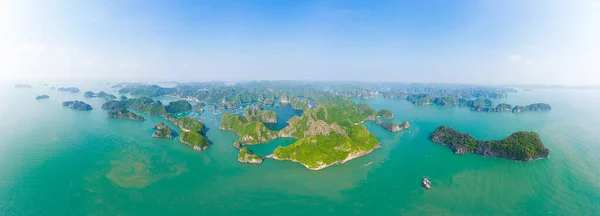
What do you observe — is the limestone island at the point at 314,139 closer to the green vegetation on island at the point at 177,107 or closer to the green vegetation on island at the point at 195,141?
the green vegetation on island at the point at 195,141

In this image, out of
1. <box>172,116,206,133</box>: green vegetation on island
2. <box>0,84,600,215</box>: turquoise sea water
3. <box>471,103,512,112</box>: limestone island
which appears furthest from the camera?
<box>471,103,512,112</box>: limestone island

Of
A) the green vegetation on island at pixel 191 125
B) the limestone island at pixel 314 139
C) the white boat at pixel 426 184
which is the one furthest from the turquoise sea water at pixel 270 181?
the green vegetation on island at pixel 191 125

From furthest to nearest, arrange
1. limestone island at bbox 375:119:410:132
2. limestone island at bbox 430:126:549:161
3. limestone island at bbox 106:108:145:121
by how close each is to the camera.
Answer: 1. limestone island at bbox 106:108:145:121
2. limestone island at bbox 375:119:410:132
3. limestone island at bbox 430:126:549:161

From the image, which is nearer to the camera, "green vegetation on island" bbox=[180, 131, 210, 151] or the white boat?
the white boat

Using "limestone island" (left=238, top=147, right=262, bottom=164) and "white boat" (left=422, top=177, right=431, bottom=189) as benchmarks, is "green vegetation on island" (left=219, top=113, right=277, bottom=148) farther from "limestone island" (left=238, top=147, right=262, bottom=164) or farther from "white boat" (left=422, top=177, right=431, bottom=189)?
"white boat" (left=422, top=177, right=431, bottom=189)

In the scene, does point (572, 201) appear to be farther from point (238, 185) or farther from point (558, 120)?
point (558, 120)

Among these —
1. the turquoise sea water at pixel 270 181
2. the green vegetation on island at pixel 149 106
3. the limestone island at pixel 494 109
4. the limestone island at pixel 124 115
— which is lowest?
the turquoise sea water at pixel 270 181

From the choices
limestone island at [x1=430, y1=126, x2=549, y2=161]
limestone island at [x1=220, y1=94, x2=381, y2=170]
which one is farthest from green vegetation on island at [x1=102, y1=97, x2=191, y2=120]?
limestone island at [x1=430, y1=126, x2=549, y2=161]

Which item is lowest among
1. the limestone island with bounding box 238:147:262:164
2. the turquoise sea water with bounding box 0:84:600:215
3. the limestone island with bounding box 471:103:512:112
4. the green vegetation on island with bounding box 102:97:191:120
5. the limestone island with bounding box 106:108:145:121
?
the turquoise sea water with bounding box 0:84:600:215

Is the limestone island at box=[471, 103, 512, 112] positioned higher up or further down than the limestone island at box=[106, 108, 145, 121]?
higher up
